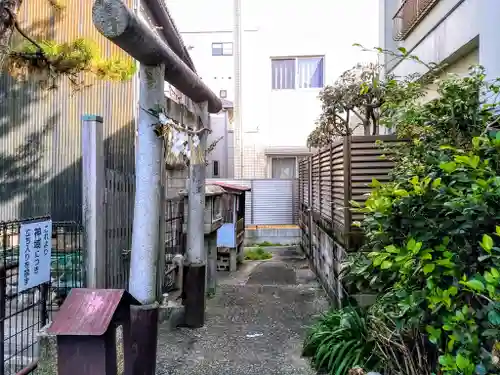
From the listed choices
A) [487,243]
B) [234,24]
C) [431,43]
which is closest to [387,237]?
[487,243]

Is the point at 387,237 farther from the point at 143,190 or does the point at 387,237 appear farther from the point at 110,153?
the point at 110,153

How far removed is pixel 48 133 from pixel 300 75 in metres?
11.3

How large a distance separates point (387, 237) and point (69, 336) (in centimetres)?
238

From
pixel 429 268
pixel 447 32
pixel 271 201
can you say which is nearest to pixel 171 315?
pixel 429 268

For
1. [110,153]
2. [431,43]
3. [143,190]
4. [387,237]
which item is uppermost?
[431,43]

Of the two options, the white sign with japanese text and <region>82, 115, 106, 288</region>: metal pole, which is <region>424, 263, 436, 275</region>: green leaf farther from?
<region>82, 115, 106, 288</region>: metal pole

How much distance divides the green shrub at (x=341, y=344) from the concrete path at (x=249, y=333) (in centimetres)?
20

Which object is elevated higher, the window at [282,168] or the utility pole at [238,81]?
the utility pole at [238,81]

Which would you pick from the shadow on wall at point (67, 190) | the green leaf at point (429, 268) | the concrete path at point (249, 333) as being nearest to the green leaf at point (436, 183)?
the green leaf at point (429, 268)

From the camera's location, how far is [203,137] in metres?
6.71

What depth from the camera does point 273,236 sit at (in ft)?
51.5

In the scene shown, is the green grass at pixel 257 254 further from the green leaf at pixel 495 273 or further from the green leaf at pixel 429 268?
the green leaf at pixel 495 273

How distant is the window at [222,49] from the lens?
1984cm

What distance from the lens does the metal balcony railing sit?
24.2 feet
